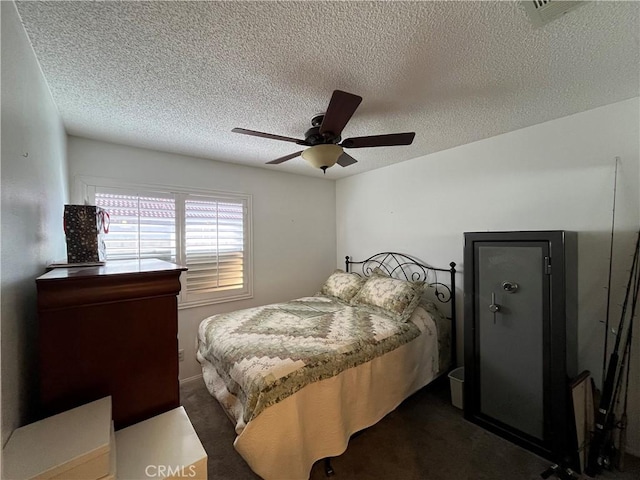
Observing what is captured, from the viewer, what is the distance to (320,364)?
1.67 meters

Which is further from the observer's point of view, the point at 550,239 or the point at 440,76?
the point at 550,239

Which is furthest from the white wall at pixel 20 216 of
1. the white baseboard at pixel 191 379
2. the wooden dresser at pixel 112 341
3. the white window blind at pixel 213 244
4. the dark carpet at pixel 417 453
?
the white baseboard at pixel 191 379

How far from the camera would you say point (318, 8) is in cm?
106

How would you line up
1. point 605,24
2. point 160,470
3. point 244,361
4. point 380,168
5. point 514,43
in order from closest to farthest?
point 160,470 → point 605,24 → point 514,43 → point 244,361 → point 380,168

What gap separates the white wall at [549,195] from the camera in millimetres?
1856

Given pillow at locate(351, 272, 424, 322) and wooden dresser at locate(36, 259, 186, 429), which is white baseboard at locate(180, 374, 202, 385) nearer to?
pillow at locate(351, 272, 424, 322)

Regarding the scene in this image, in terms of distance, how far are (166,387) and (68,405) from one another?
0.26m

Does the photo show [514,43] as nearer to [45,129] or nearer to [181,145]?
[45,129]

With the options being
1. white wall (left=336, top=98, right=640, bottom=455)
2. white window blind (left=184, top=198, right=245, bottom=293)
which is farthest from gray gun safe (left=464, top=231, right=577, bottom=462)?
white window blind (left=184, top=198, right=245, bottom=293)

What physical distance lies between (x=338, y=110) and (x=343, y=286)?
2.25m

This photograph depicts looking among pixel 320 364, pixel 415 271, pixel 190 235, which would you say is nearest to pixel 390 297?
pixel 415 271

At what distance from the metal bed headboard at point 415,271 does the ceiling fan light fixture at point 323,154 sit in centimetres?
180

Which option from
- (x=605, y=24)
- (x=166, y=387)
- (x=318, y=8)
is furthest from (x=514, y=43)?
(x=166, y=387)

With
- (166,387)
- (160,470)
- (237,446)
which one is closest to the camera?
(160,470)
